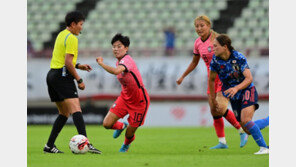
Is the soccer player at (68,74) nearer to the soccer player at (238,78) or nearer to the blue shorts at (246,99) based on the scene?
the soccer player at (238,78)

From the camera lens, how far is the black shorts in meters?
7.11

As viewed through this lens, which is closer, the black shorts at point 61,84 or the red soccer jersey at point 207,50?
the black shorts at point 61,84

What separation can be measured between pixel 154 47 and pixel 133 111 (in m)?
11.9

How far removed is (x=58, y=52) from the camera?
7.21 m

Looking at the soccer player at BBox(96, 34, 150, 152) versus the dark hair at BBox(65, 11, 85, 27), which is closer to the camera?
the dark hair at BBox(65, 11, 85, 27)

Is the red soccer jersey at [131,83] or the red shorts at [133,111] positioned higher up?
the red soccer jersey at [131,83]

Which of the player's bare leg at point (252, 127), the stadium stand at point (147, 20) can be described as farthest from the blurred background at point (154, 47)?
the player's bare leg at point (252, 127)

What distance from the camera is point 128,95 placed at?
7.77 metres

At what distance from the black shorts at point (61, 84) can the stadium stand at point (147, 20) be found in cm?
1200

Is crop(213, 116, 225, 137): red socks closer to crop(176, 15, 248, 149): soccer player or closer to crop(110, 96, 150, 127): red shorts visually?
crop(176, 15, 248, 149): soccer player

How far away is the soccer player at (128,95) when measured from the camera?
7.52m

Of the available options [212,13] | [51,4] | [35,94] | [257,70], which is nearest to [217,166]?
[257,70]

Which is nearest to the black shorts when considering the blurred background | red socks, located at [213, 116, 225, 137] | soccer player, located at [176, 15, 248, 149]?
soccer player, located at [176, 15, 248, 149]

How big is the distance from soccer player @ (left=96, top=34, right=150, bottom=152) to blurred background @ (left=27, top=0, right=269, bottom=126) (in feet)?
28.8
